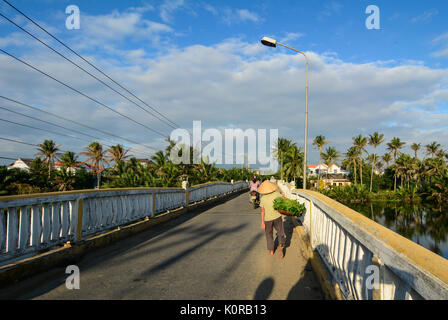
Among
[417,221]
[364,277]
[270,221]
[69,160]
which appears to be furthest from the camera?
[69,160]

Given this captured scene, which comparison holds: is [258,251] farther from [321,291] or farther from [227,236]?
[321,291]

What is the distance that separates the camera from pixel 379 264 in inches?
101

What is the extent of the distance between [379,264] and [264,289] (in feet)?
6.98

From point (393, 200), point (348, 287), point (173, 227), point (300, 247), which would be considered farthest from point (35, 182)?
point (393, 200)

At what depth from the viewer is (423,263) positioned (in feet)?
6.05

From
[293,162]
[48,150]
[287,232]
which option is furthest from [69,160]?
[287,232]

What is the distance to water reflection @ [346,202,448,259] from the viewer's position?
41906 millimetres

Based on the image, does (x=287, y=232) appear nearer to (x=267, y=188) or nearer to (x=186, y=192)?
(x=267, y=188)

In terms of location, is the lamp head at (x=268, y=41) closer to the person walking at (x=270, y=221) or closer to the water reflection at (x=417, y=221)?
the person walking at (x=270, y=221)

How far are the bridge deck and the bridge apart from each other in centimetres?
2

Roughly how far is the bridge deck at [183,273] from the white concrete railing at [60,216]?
0.53m

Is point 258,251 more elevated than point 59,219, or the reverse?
point 59,219

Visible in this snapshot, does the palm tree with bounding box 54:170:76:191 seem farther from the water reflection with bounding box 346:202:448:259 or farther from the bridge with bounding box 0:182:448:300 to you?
the water reflection with bounding box 346:202:448:259
